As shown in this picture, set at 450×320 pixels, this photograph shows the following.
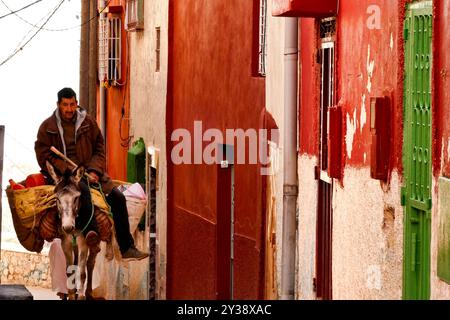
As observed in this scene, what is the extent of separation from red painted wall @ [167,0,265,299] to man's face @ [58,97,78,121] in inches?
69.5

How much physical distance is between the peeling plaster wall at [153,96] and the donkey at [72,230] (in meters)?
4.64

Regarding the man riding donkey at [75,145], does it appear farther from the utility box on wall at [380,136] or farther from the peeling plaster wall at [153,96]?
the utility box on wall at [380,136]

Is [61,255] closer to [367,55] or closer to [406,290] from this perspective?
[367,55]

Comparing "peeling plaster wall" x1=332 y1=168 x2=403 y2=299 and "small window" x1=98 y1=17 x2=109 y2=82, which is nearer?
"peeling plaster wall" x1=332 y1=168 x2=403 y2=299

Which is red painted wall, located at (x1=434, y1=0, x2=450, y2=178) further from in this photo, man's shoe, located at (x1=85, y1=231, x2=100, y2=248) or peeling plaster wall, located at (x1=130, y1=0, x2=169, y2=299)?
peeling plaster wall, located at (x1=130, y1=0, x2=169, y2=299)

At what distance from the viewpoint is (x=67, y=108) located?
18.0m

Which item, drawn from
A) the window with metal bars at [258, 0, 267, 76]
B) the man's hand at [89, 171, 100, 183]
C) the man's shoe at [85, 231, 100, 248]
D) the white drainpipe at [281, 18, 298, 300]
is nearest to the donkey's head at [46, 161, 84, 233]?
the man's hand at [89, 171, 100, 183]

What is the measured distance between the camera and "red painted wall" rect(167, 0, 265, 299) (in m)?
17.2

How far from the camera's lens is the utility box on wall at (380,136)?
10828 mm

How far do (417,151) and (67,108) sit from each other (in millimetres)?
8519

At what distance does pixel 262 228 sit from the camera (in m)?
16.2

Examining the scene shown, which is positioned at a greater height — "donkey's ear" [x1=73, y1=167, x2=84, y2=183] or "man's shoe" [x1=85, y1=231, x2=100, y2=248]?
"donkey's ear" [x1=73, y1=167, x2=84, y2=183]
